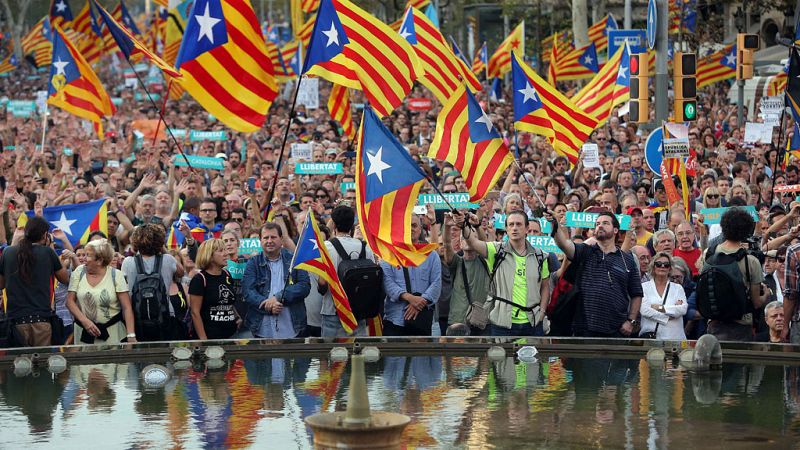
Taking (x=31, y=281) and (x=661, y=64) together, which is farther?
(x=661, y=64)

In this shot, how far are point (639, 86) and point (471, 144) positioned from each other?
22.9 ft

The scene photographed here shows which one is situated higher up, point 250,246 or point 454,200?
point 454,200

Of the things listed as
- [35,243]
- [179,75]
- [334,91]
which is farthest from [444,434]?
[334,91]

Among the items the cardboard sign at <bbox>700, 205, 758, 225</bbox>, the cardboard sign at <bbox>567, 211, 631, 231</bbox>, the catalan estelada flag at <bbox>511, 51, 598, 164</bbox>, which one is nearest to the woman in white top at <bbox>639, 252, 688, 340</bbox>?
the cardboard sign at <bbox>567, 211, 631, 231</bbox>

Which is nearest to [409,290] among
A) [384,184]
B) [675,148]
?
[384,184]

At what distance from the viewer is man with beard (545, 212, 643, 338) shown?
10.9 metres

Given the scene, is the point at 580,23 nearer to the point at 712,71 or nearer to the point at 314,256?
the point at 712,71

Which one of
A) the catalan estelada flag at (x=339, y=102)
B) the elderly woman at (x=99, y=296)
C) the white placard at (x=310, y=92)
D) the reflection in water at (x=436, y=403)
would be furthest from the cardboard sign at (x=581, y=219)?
the white placard at (x=310, y=92)

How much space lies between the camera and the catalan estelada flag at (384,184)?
11312 millimetres

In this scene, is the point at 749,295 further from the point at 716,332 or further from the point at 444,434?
the point at 444,434

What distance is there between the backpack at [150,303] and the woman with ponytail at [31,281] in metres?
0.56

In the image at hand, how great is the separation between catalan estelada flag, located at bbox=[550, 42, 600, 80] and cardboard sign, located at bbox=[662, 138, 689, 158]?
45.4 feet

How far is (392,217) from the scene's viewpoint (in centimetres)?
1138

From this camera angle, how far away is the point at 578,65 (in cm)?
3095
